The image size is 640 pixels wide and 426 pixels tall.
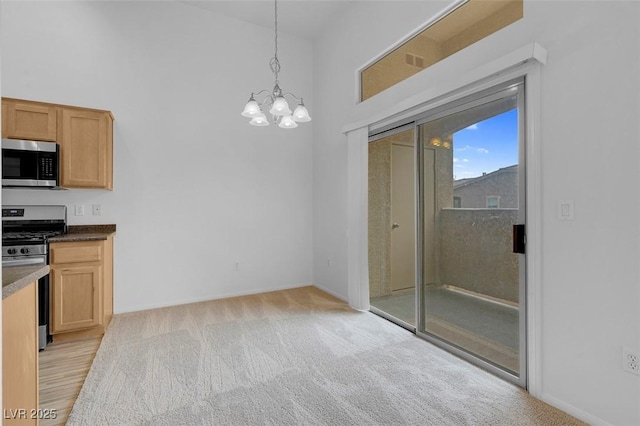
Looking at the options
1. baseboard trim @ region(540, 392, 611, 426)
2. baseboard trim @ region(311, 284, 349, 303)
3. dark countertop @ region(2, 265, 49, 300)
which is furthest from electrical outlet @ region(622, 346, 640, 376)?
dark countertop @ region(2, 265, 49, 300)

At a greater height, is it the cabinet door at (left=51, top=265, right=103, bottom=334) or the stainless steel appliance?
the stainless steel appliance

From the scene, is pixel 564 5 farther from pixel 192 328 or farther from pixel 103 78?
pixel 103 78

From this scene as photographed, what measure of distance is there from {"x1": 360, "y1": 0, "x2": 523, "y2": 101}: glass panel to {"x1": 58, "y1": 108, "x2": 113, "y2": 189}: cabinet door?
117 inches

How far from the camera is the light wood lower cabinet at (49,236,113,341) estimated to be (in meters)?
3.07

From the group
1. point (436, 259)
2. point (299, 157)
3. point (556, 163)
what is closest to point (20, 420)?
point (436, 259)

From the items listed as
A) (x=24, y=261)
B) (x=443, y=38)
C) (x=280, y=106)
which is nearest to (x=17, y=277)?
(x=280, y=106)

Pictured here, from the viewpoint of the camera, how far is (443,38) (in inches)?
116

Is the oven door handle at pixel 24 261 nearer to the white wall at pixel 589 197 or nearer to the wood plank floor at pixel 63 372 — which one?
the wood plank floor at pixel 63 372

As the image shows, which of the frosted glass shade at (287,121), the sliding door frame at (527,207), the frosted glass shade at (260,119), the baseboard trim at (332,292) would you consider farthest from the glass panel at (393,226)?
the frosted glass shade at (260,119)

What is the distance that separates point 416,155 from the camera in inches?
127

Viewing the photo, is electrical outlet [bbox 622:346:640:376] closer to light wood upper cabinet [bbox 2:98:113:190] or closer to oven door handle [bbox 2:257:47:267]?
oven door handle [bbox 2:257:47:267]

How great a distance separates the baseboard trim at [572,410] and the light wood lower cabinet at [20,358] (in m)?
2.93

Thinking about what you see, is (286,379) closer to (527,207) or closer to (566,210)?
(527,207)

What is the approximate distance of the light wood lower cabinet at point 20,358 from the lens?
1342mm
